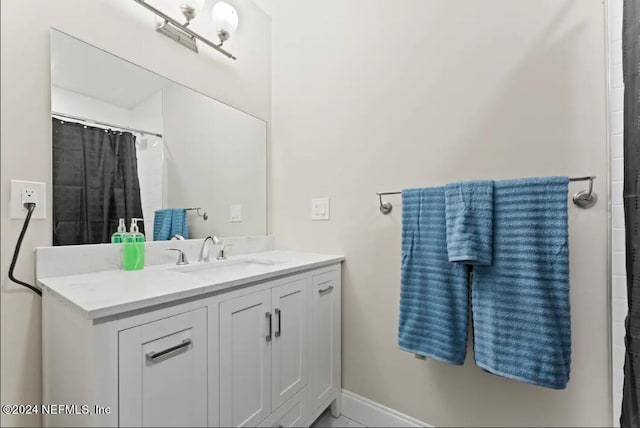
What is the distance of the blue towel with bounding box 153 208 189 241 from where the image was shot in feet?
4.48

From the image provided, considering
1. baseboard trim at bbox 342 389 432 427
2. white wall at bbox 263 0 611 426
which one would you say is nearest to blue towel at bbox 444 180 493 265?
white wall at bbox 263 0 611 426

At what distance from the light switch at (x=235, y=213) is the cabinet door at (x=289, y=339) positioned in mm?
663

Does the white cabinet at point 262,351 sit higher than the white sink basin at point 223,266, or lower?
lower

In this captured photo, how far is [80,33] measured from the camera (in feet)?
3.71

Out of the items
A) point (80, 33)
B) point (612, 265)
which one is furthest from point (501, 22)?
point (80, 33)

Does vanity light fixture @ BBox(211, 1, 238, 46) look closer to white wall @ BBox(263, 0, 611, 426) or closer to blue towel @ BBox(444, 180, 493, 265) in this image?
white wall @ BBox(263, 0, 611, 426)

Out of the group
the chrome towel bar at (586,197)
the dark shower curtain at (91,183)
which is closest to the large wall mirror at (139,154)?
the dark shower curtain at (91,183)

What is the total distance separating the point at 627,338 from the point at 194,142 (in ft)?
6.05

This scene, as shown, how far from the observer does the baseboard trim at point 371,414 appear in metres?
1.42

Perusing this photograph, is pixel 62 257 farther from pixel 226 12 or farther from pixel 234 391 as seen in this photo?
pixel 226 12

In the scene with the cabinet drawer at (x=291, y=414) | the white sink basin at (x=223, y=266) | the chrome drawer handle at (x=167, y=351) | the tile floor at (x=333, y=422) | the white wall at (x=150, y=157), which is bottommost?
the tile floor at (x=333, y=422)

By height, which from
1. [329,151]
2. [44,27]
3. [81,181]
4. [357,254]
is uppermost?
[44,27]

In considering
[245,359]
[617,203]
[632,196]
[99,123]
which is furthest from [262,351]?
[617,203]

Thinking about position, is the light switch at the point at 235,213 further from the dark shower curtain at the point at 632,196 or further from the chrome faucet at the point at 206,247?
the dark shower curtain at the point at 632,196
